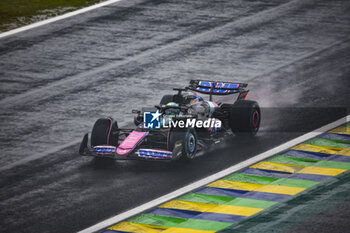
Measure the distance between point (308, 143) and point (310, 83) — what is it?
19.8 ft

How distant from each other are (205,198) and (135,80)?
36.1 feet

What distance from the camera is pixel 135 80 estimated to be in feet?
90.9

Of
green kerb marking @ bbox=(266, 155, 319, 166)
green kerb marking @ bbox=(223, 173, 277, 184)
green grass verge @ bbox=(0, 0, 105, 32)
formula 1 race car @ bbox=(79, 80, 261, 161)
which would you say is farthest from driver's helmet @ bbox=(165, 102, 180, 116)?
green grass verge @ bbox=(0, 0, 105, 32)

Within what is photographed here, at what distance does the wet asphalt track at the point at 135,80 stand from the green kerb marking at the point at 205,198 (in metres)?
0.57

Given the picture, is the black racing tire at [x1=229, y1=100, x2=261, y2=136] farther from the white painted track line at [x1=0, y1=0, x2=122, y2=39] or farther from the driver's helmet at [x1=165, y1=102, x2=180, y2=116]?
the white painted track line at [x1=0, y1=0, x2=122, y2=39]

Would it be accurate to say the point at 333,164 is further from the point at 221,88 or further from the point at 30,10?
the point at 30,10

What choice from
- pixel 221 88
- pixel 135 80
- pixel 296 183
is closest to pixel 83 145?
pixel 221 88

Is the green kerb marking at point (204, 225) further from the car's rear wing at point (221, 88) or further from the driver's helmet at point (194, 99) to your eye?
the car's rear wing at point (221, 88)

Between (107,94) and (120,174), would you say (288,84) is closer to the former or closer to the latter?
(107,94)

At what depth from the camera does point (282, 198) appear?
17.3 m

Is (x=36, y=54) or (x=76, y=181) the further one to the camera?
(x=36, y=54)

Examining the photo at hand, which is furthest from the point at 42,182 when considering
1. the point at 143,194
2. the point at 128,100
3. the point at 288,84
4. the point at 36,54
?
the point at 36,54

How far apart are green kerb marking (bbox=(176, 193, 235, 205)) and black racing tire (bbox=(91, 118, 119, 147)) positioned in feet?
11.1

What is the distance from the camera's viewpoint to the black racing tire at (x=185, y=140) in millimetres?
19172
